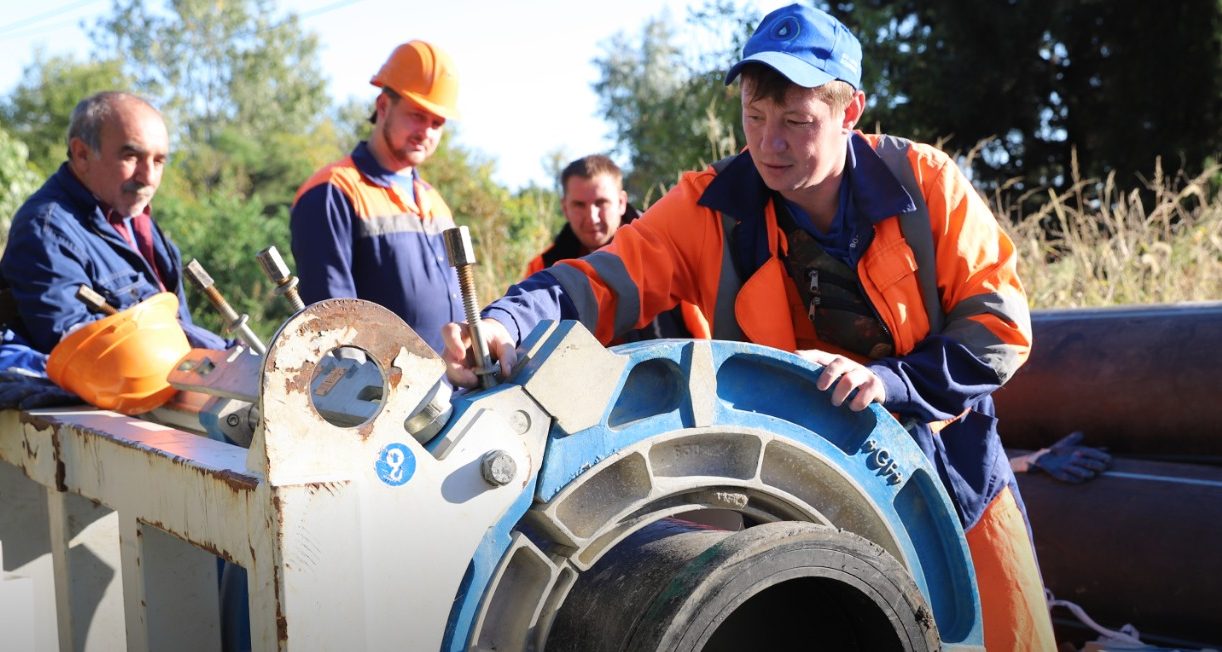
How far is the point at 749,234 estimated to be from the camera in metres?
2.23

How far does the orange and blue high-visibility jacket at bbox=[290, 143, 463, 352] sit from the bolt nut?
2.10 meters

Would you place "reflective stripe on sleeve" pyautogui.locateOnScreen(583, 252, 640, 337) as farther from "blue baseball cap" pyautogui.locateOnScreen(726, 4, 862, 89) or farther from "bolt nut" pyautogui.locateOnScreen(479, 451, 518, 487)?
"bolt nut" pyautogui.locateOnScreen(479, 451, 518, 487)

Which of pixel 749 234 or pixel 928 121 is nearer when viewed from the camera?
pixel 749 234

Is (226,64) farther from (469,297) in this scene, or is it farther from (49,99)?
(469,297)

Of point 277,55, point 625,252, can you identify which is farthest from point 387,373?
point 277,55

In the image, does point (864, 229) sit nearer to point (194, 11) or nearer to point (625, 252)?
point (625, 252)

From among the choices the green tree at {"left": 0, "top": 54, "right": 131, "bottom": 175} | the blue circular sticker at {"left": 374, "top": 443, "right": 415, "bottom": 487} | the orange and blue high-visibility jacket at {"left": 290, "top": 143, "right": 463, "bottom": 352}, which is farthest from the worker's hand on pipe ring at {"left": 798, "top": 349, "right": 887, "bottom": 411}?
the green tree at {"left": 0, "top": 54, "right": 131, "bottom": 175}

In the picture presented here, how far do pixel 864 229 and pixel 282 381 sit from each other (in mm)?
1165

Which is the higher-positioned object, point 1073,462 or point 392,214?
point 392,214

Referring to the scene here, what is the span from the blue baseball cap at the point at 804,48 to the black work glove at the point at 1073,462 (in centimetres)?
157

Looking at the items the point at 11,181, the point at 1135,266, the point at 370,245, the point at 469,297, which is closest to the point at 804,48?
the point at 469,297

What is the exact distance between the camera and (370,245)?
364cm

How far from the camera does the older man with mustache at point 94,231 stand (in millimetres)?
2807

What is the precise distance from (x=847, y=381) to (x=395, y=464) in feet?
2.34
